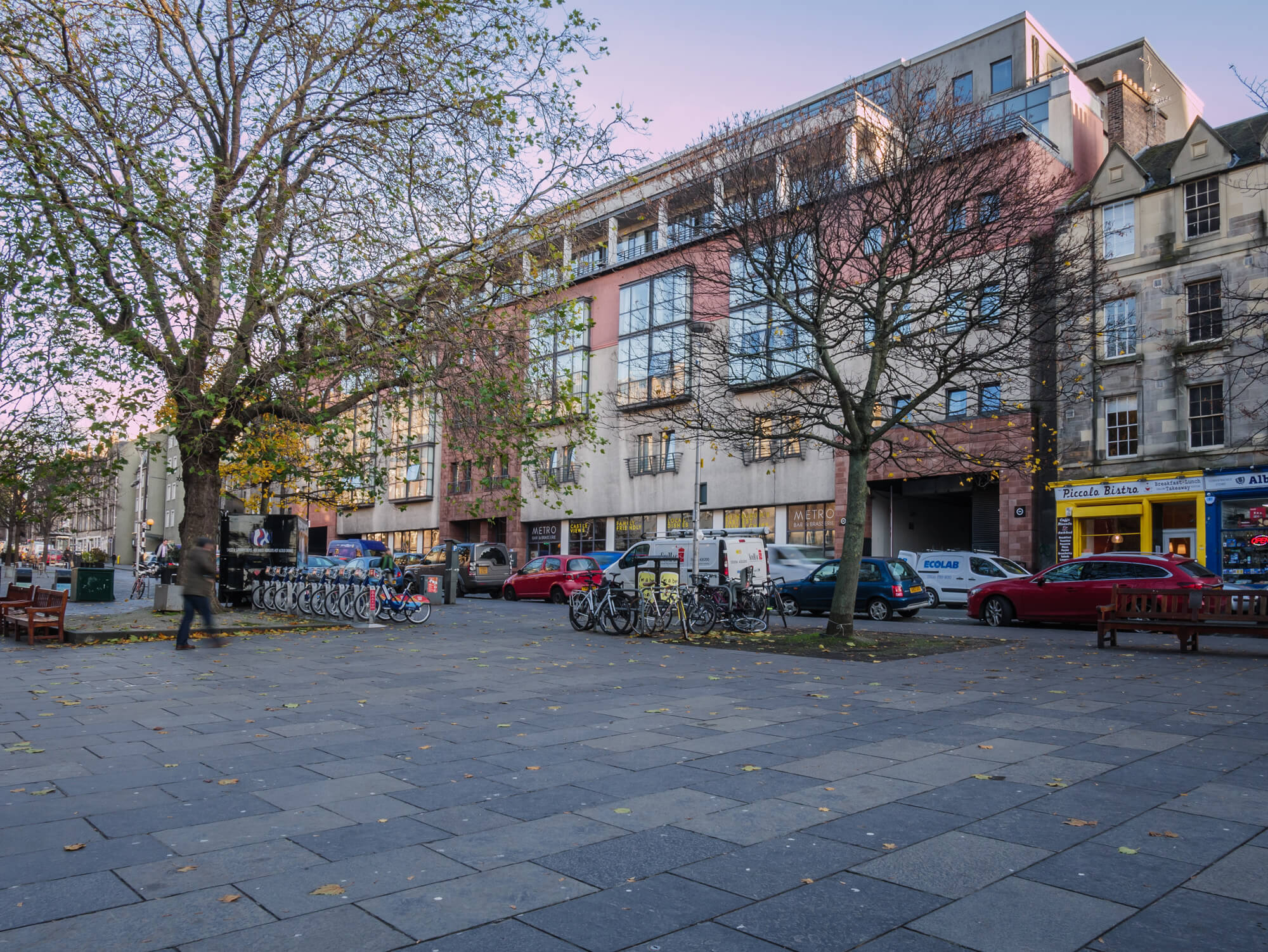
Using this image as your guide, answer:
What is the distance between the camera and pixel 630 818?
5125 millimetres

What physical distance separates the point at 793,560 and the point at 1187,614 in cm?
1245

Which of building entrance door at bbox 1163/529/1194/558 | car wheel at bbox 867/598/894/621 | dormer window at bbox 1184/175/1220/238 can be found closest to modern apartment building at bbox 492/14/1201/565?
building entrance door at bbox 1163/529/1194/558

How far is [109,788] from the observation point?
575cm

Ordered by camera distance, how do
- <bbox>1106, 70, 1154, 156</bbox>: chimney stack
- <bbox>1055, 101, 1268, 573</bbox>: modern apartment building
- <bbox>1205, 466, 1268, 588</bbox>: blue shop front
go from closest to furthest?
<bbox>1205, 466, 1268, 588</bbox>: blue shop front, <bbox>1055, 101, 1268, 573</bbox>: modern apartment building, <bbox>1106, 70, 1154, 156</bbox>: chimney stack

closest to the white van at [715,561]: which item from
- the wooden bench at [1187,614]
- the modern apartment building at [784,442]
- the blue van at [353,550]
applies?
the modern apartment building at [784,442]

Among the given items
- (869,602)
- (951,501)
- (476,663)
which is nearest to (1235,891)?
(476,663)

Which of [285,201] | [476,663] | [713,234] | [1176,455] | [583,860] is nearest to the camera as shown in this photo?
[583,860]

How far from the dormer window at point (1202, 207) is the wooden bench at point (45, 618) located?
30522 mm

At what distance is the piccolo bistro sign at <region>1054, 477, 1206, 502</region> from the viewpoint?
27.3 m

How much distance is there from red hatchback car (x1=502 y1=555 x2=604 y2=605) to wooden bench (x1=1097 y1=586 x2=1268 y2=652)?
1692 centimetres

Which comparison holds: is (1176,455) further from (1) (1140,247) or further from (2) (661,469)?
(2) (661,469)

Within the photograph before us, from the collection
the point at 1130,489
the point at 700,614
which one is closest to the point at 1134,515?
the point at 1130,489

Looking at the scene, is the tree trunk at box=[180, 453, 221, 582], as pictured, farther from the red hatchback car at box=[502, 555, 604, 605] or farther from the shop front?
the shop front

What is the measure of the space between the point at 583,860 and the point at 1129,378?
29422 mm
